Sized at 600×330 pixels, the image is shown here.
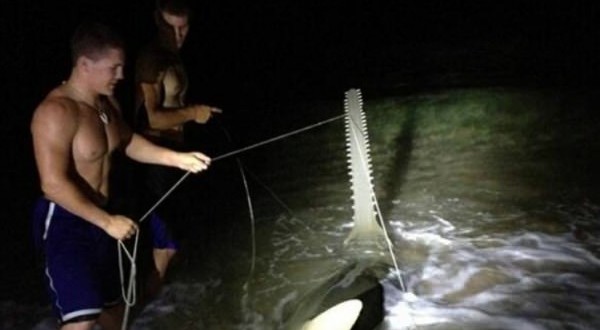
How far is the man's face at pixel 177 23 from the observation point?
4.89 m

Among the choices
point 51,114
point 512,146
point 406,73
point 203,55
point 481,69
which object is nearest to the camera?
point 51,114

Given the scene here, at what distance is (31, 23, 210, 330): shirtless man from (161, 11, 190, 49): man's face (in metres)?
1.22

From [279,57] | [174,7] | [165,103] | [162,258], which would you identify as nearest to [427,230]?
[162,258]

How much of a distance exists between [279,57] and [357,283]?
815 inches

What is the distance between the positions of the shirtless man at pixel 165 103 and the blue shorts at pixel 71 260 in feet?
4.04

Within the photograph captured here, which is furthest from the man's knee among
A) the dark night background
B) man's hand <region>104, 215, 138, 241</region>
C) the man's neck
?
the dark night background

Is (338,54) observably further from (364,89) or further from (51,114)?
(51,114)

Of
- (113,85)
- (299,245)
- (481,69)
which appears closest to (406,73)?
(481,69)

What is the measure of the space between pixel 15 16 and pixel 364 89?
363 inches

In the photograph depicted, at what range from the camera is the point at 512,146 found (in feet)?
29.9

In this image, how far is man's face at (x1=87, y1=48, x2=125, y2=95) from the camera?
351 cm

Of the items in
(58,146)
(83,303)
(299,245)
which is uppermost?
(58,146)

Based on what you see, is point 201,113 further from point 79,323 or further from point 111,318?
point 79,323

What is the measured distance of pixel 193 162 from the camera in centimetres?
402
